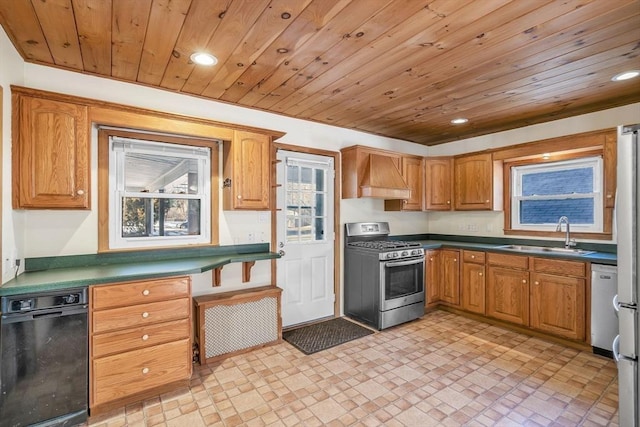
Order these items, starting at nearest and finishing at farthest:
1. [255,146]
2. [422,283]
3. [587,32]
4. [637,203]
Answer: [637,203]
[587,32]
[255,146]
[422,283]

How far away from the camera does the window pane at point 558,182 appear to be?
360cm

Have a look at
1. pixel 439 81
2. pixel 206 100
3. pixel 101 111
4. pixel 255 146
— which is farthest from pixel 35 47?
pixel 439 81

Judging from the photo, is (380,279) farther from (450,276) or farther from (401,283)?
(450,276)

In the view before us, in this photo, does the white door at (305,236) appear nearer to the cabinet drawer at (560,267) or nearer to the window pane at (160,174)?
the window pane at (160,174)

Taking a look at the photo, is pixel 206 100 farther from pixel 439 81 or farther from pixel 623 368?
pixel 623 368

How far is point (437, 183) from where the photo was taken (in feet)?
15.1

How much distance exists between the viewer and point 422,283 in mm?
4066

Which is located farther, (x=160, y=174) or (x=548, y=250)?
(x=548, y=250)

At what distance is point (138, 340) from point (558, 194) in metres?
4.60

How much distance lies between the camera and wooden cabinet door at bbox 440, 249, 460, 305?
4184 millimetres

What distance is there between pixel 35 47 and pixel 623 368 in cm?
410

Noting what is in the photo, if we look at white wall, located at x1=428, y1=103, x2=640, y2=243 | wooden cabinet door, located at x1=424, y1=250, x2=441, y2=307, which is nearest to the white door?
wooden cabinet door, located at x1=424, y1=250, x2=441, y2=307

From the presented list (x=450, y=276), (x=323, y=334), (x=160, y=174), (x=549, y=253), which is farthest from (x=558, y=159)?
(x=160, y=174)

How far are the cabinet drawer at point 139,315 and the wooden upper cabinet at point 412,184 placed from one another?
298cm
